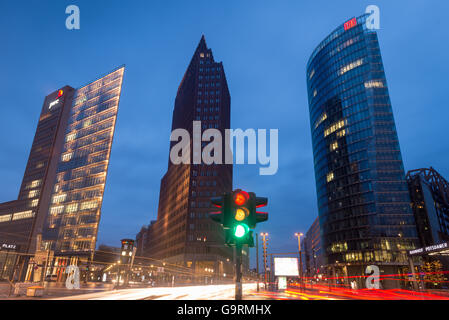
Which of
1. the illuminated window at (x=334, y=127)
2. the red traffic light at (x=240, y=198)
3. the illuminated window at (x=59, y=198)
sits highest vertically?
the illuminated window at (x=334, y=127)

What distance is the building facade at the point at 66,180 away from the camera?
3219 inches

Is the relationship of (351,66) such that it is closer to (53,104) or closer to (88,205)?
(88,205)

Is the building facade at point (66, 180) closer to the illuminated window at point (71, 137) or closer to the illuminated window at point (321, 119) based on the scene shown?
the illuminated window at point (71, 137)

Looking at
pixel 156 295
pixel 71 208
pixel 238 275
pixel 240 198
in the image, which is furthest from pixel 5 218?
pixel 238 275

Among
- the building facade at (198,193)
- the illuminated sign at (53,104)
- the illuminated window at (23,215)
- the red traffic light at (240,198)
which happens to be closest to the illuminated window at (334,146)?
the building facade at (198,193)

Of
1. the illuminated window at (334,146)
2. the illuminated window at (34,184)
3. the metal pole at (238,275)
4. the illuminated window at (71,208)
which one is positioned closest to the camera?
the metal pole at (238,275)

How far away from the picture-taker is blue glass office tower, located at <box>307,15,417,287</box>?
80.3 metres

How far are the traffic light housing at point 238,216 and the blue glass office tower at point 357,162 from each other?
269ft

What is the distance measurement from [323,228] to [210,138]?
58736mm
